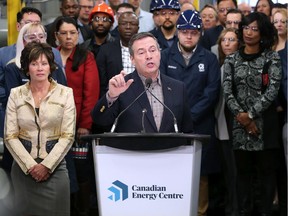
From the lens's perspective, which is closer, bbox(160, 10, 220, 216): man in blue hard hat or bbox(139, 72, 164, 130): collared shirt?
bbox(139, 72, 164, 130): collared shirt

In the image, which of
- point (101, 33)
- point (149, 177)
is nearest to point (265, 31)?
point (101, 33)

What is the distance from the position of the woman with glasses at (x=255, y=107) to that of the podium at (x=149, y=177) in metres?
2.31

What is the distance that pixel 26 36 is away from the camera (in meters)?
6.53

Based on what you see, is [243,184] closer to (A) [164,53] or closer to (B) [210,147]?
(B) [210,147]

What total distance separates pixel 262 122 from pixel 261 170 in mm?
420

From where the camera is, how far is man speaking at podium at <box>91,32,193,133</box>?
490 centimetres

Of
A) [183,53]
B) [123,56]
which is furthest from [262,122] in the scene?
[123,56]

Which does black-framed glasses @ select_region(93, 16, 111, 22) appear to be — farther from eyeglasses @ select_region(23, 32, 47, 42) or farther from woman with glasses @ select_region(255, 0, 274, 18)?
woman with glasses @ select_region(255, 0, 274, 18)

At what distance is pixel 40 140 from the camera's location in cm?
571

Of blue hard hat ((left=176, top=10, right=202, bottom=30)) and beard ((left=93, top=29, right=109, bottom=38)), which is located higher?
blue hard hat ((left=176, top=10, right=202, bottom=30))

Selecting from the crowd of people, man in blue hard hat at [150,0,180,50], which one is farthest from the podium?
man in blue hard hat at [150,0,180,50]

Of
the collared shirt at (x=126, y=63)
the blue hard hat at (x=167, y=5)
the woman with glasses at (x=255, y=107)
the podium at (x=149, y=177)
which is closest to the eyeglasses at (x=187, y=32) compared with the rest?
the woman with glasses at (x=255, y=107)

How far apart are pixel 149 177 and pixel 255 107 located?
2.39 m

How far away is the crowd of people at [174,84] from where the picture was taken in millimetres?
5727
